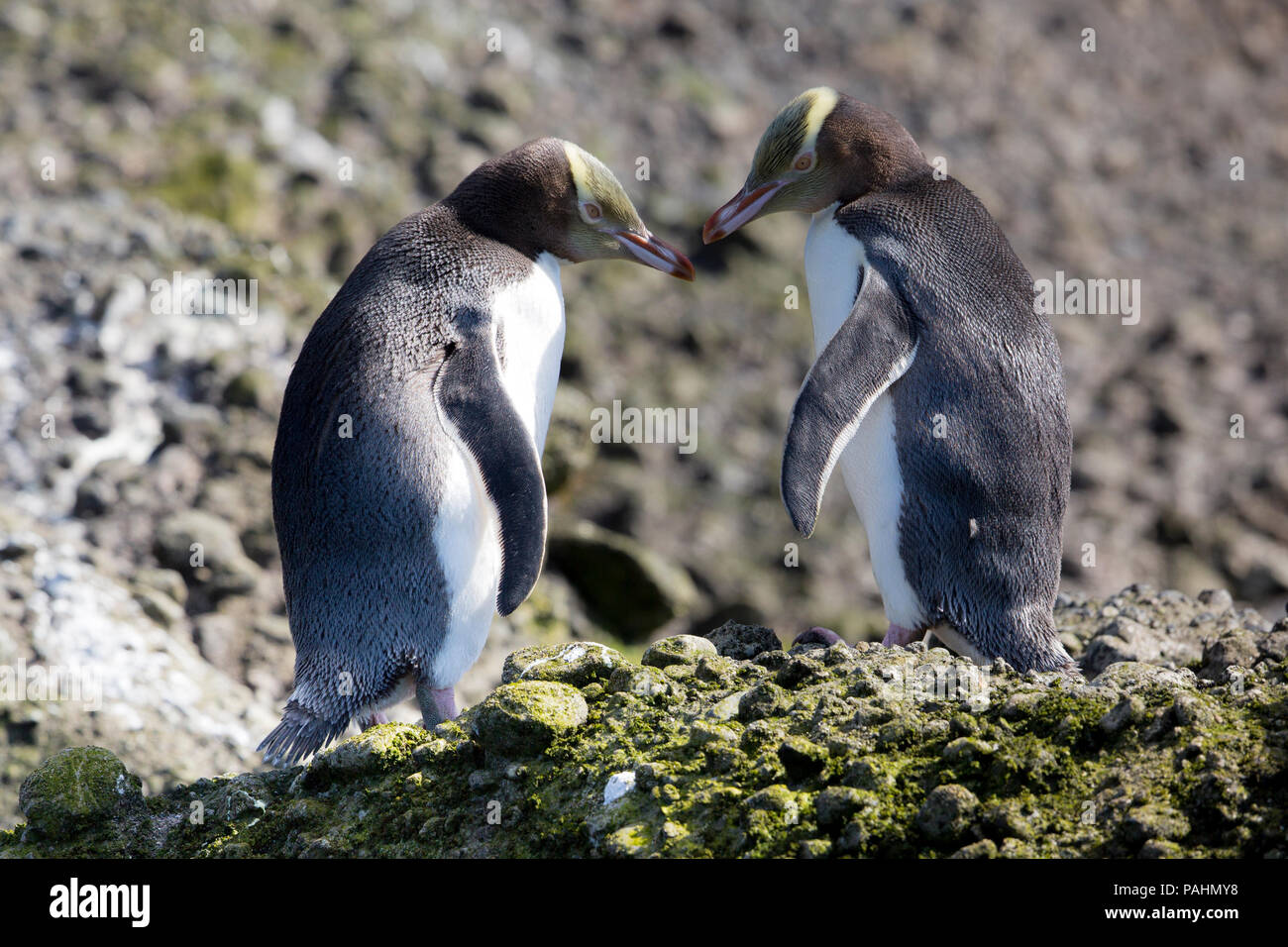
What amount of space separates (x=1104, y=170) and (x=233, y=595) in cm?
858

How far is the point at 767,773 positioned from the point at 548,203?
1.83 meters

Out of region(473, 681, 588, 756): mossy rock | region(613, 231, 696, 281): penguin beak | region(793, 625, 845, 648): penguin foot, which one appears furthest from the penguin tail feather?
region(613, 231, 696, 281): penguin beak

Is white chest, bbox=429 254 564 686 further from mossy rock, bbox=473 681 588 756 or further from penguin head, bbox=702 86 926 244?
penguin head, bbox=702 86 926 244

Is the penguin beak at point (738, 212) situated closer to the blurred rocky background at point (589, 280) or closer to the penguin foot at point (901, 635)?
the penguin foot at point (901, 635)

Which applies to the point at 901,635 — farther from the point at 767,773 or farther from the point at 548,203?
the point at 548,203

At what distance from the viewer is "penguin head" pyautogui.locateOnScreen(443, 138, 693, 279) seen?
379 centimetres

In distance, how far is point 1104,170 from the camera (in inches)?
438

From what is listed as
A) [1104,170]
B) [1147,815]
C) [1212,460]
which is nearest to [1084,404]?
[1212,460]

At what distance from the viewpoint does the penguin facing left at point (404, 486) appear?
338 centimetres

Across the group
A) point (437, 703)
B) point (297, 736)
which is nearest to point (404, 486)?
point (437, 703)

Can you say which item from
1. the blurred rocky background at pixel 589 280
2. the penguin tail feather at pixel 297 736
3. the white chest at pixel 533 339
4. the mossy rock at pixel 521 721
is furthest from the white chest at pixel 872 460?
the blurred rocky background at pixel 589 280

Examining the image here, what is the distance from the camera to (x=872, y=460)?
3.62 m

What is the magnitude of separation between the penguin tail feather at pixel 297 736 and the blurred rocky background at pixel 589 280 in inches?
43.8

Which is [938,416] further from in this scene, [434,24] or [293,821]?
[434,24]
